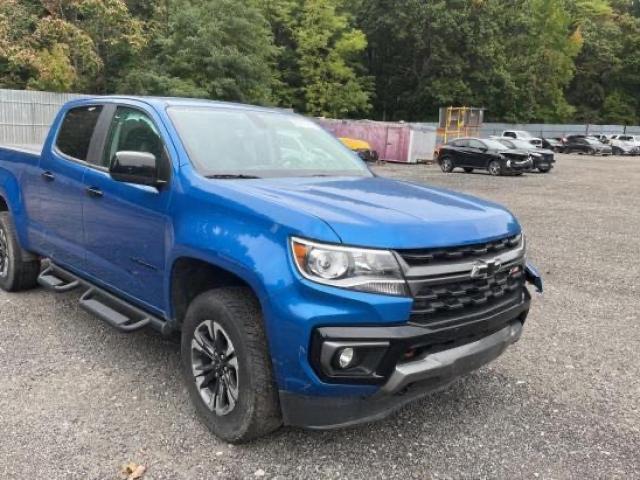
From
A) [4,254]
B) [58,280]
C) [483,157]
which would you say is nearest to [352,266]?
[58,280]

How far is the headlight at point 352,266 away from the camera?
274 cm

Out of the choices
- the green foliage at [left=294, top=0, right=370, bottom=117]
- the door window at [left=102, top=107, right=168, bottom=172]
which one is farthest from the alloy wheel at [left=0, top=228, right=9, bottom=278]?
the green foliage at [left=294, top=0, right=370, bottom=117]

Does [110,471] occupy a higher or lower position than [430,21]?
lower

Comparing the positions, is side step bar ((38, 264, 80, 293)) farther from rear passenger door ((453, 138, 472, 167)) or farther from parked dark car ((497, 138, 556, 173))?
parked dark car ((497, 138, 556, 173))

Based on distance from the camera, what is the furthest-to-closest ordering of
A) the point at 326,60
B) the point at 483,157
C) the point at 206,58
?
1. the point at 326,60
2. the point at 206,58
3. the point at 483,157

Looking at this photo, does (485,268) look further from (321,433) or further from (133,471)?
(133,471)

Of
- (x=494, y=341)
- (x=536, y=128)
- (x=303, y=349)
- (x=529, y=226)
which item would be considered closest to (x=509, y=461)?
(x=494, y=341)

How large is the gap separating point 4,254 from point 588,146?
164 ft

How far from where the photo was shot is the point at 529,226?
37.6 feet

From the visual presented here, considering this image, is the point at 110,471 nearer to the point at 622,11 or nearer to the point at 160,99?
the point at 160,99

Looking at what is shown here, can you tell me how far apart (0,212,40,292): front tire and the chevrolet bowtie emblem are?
14.0 feet

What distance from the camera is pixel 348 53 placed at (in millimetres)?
46844

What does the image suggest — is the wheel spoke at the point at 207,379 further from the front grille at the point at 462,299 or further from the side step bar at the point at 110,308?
the front grille at the point at 462,299

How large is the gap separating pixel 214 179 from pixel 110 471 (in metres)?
1.63
